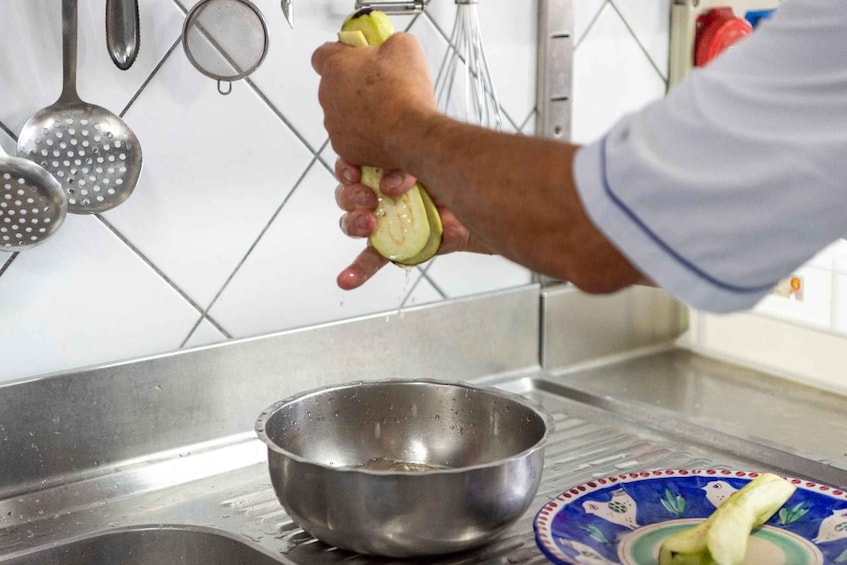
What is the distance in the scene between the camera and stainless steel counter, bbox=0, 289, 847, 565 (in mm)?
932

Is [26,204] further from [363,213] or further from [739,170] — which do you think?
[739,170]

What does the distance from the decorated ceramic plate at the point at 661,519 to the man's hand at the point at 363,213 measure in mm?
235

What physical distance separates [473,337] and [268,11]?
0.42 metres

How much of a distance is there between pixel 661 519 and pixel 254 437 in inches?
16.5

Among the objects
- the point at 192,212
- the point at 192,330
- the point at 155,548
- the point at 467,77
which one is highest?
the point at 467,77

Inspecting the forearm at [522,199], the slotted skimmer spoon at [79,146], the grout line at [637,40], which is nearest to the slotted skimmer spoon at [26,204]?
the slotted skimmer spoon at [79,146]

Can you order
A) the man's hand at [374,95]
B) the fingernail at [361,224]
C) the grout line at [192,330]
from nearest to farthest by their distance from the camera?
the man's hand at [374,95] → the fingernail at [361,224] → the grout line at [192,330]

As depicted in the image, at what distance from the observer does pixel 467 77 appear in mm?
1236

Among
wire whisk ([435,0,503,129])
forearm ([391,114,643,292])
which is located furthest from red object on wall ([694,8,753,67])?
forearm ([391,114,643,292])

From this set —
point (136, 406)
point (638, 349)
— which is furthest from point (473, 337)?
point (136, 406)

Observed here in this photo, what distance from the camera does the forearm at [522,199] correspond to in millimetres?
640

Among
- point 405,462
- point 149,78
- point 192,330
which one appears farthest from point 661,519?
point 149,78

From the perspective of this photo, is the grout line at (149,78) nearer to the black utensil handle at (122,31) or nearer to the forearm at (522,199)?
the black utensil handle at (122,31)

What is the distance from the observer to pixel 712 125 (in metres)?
0.60
